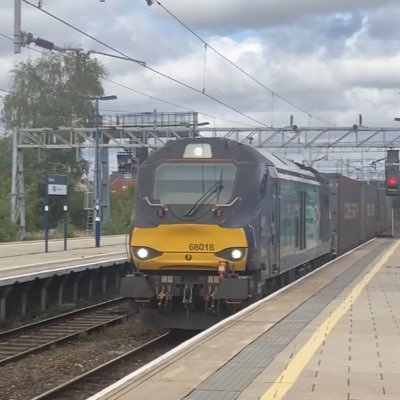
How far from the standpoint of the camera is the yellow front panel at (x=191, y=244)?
1171cm

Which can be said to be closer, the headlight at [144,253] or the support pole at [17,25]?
the headlight at [144,253]

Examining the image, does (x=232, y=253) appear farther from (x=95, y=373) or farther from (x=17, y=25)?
(x=17, y=25)

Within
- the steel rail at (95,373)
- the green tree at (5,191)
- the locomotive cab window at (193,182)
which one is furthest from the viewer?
the green tree at (5,191)

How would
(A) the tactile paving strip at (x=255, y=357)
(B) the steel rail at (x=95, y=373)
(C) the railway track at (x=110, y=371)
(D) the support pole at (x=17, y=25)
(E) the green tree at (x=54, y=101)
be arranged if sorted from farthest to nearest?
(E) the green tree at (x=54, y=101) < (D) the support pole at (x=17, y=25) < (C) the railway track at (x=110, y=371) < (B) the steel rail at (x=95, y=373) < (A) the tactile paving strip at (x=255, y=357)

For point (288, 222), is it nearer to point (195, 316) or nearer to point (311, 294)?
point (311, 294)

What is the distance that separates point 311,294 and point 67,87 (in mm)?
53774

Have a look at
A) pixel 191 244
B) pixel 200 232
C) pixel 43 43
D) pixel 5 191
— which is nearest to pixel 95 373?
pixel 191 244

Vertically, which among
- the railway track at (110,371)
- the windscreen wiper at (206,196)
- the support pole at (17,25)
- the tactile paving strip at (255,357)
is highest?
the support pole at (17,25)

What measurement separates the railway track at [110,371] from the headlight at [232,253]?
1.95 metres

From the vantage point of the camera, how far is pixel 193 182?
40.4ft

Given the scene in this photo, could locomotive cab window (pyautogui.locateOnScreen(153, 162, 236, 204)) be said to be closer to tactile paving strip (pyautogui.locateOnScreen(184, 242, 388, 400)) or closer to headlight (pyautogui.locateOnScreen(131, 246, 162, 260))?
headlight (pyautogui.locateOnScreen(131, 246, 162, 260))

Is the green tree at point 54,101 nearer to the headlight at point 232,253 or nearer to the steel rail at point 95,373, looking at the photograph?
the steel rail at point 95,373

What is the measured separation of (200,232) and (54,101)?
53751mm

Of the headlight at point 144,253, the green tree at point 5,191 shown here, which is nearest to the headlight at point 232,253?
the headlight at point 144,253
